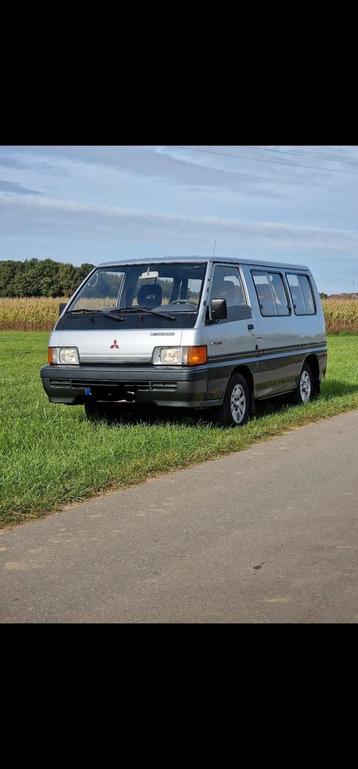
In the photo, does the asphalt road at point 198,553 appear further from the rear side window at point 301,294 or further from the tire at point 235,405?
the rear side window at point 301,294

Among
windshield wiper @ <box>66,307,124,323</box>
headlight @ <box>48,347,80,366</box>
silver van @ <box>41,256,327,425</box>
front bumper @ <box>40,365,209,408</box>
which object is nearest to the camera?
front bumper @ <box>40,365,209,408</box>

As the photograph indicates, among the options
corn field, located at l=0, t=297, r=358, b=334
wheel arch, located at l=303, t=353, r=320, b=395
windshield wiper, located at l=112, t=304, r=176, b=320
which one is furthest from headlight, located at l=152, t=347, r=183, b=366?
corn field, located at l=0, t=297, r=358, b=334

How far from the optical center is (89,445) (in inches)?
349

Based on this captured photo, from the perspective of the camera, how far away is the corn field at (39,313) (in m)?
42.1

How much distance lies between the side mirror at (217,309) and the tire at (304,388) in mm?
2997

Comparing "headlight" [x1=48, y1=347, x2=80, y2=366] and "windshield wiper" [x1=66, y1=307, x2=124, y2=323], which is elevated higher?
"windshield wiper" [x1=66, y1=307, x2=124, y2=323]

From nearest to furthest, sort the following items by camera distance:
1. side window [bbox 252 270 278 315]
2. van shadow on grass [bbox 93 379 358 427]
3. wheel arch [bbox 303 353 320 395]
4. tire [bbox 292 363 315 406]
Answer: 1. van shadow on grass [bbox 93 379 358 427]
2. side window [bbox 252 270 278 315]
3. tire [bbox 292 363 315 406]
4. wheel arch [bbox 303 353 320 395]

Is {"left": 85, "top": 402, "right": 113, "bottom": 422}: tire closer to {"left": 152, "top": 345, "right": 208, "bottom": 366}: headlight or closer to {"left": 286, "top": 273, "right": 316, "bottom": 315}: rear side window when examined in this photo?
{"left": 152, "top": 345, "right": 208, "bottom": 366}: headlight

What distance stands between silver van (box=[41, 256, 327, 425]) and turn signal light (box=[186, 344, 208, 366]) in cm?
1

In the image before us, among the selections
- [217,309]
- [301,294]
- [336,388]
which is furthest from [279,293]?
[336,388]

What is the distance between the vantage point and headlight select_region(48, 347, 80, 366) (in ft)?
33.6

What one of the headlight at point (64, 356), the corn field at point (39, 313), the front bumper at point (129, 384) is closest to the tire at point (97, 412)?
the front bumper at point (129, 384)

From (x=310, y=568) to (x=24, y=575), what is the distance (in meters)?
1.59
